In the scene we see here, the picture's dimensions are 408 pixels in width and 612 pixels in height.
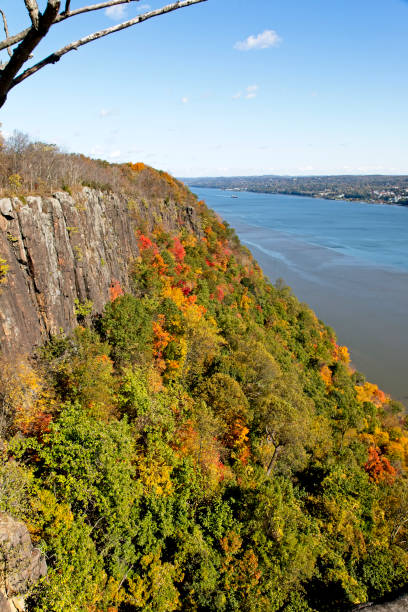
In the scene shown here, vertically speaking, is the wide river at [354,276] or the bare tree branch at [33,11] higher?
the bare tree branch at [33,11]

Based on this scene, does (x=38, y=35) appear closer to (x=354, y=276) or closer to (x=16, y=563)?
(x=16, y=563)

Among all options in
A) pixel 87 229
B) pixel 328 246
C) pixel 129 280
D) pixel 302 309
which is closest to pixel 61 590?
pixel 87 229

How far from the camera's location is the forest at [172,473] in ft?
40.3

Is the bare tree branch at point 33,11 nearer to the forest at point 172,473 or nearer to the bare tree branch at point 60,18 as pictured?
the bare tree branch at point 60,18

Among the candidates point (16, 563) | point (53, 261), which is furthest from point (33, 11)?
point (53, 261)

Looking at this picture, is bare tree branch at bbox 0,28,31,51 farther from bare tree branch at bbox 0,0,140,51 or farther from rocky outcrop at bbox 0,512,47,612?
rocky outcrop at bbox 0,512,47,612

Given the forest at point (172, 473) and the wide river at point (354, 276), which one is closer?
the forest at point (172, 473)

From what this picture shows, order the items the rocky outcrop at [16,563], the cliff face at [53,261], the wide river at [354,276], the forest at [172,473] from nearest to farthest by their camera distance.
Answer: the rocky outcrop at [16,563]
the forest at [172,473]
the cliff face at [53,261]
the wide river at [354,276]

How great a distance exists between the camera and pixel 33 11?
2.38 meters

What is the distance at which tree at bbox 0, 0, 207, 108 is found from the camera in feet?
7.80

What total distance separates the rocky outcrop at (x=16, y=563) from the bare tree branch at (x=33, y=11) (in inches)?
433

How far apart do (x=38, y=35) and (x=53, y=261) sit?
63.5ft

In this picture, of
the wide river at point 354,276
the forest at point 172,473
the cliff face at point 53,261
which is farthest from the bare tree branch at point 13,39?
the wide river at point 354,276

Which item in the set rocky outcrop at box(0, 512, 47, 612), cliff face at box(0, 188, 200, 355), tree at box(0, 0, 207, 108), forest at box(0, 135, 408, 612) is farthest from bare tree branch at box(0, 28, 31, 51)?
cliff face at box(0, 188, 200, 355)
